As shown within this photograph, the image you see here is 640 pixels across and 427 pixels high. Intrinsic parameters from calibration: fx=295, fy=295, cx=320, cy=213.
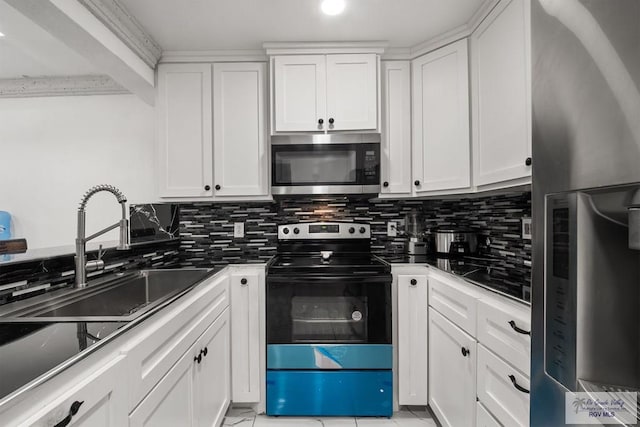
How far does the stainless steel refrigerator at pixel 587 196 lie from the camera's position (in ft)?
1.36

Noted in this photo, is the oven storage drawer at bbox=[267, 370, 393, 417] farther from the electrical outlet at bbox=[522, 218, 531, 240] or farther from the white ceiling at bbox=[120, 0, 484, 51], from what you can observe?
the white ceiling at bbox=[120, 0, 484, 51]

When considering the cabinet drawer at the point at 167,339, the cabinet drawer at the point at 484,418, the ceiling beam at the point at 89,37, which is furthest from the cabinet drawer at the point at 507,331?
the ceiling beam at the point at 89,37

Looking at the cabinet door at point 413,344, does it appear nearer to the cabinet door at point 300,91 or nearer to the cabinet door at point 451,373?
the cabinet door at point 451,373

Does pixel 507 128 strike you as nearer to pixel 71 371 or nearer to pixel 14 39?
pixel 71 371

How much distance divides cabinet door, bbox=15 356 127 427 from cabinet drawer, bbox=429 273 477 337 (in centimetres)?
132

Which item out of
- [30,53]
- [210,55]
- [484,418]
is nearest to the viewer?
[484,418]

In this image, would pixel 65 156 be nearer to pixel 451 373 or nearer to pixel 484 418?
pixel 451 373

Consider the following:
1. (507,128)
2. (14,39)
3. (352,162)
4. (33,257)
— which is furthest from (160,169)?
(507,128)

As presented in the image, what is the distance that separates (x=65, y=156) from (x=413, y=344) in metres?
3.27

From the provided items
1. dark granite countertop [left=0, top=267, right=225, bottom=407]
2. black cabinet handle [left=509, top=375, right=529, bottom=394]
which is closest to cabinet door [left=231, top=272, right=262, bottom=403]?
dark granite countertop [left=0, top=267, right=225, bottom=407]

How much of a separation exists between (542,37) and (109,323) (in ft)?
4.08

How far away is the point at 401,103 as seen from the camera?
203cm

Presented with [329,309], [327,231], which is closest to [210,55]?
[327,231]

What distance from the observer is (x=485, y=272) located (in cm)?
151
